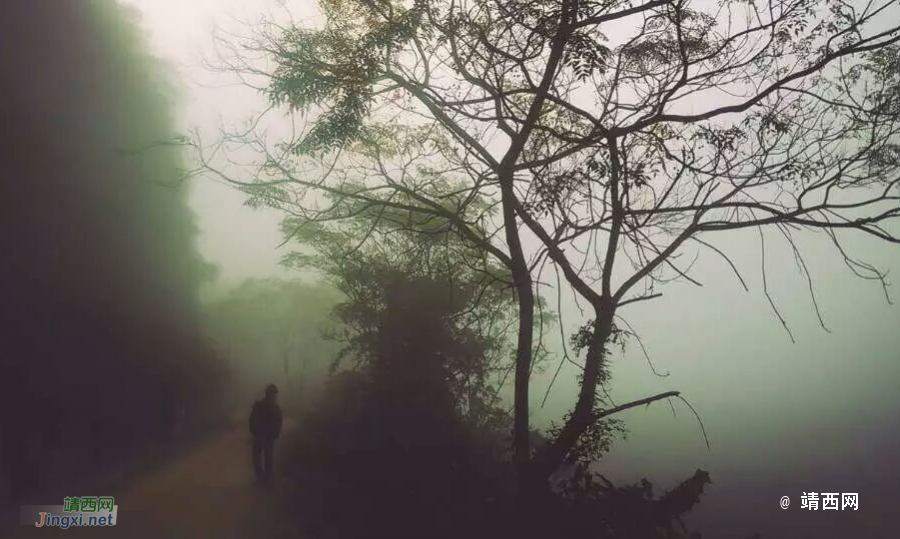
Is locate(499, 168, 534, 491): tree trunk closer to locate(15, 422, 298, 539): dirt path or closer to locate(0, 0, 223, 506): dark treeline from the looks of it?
locate(15, 422, 298, 539): dirt path

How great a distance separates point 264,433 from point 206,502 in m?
0.50

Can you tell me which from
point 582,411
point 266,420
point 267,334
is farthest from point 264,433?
point 582,411

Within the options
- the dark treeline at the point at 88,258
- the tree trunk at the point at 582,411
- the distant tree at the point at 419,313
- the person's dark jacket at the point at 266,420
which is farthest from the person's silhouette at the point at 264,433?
the tree trunk at the point at 582,411

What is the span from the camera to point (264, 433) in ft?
11.0

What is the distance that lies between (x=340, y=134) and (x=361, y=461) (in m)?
2.22

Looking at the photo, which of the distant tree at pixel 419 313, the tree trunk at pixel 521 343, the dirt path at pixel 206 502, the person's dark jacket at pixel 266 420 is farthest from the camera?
the distant tree at pixel 419 313

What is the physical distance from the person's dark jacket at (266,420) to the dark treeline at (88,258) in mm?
347

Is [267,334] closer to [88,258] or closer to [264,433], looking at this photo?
[264,433]

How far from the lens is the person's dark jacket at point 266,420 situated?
3338 mm

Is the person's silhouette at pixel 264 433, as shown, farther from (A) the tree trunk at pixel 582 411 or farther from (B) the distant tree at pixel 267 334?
(A) the tree trunk at pixel 582 411

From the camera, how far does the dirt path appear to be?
9.97 ft

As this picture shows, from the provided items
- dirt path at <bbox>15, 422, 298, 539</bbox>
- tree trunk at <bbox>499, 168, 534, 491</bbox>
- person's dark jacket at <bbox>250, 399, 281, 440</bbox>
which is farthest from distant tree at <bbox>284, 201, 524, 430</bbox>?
dirt path at <bbox>15, 422, 298, 539</bbox>

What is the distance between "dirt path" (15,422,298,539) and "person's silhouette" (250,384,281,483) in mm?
51

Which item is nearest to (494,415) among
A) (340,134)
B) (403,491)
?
(403,491)
